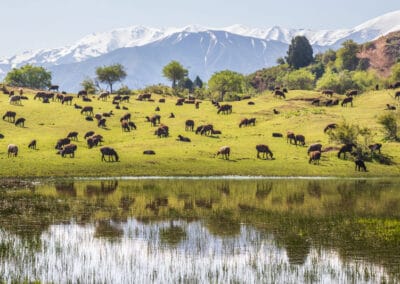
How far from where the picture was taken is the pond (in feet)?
73.2

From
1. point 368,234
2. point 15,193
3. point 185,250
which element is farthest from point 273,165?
point 185,250

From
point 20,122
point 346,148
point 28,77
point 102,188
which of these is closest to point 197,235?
point 102,188

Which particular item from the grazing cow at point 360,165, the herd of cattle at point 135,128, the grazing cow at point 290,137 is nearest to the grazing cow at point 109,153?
the herd of cattle at point 135,128

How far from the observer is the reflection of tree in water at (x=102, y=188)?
154 feet

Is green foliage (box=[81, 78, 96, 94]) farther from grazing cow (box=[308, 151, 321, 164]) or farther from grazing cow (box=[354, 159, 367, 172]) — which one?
grazing cow (box=[354, 159, 367, 172])

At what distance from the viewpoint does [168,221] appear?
34.0 m

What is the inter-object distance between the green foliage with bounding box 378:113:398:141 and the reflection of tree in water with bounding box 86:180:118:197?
1645 inches

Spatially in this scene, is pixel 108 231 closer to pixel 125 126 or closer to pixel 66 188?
pixel 66 188

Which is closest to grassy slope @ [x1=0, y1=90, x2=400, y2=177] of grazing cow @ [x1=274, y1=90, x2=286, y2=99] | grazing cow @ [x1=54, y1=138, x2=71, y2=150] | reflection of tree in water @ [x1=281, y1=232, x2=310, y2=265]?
grazing cow @ [x1=54, y1=138, x2=71, y2=150]

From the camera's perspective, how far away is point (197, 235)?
96.7 feet

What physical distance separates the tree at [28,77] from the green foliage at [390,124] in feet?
407

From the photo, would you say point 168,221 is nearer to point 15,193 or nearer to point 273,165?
point 15,193

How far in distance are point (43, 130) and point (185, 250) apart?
64.8 meters

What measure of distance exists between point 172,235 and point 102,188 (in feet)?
72.7
